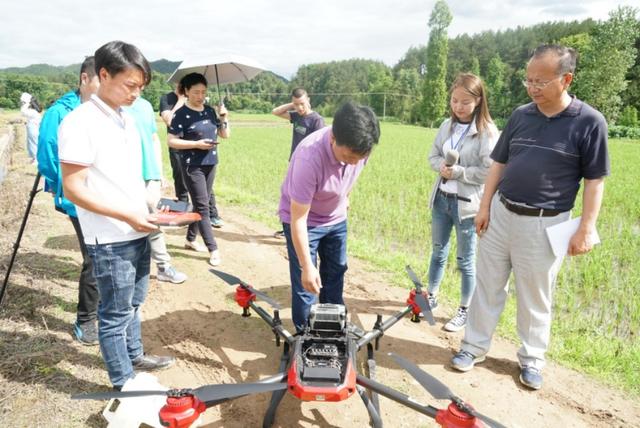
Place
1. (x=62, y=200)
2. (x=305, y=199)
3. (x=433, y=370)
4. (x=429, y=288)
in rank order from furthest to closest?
(x=429, y=288)
(x=433, y=370)
(x=62, y=200)
(x=305, y=199)

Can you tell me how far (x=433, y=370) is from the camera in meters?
3.09

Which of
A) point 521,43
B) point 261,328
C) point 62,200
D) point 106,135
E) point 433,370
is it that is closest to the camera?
point 106,135

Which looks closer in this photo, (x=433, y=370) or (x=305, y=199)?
(x=305, y=199)

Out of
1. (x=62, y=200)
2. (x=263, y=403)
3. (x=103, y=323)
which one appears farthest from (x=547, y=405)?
(x=62, y=200)

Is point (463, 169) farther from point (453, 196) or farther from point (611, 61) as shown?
point (611, 61)

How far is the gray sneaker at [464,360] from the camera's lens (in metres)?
3.06

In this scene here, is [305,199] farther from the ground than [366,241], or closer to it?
farther from the ground

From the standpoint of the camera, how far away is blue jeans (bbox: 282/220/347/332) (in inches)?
111

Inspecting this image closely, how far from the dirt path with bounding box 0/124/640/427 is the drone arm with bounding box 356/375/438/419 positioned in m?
0.53

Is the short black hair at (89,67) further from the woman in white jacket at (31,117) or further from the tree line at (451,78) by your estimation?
the tree line at (451,78)

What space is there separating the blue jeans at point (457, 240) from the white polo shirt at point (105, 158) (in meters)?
2.48

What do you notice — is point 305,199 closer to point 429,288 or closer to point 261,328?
point 261,328

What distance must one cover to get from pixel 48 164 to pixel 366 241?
4336mm

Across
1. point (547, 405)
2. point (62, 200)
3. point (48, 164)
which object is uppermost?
point (48, 164)
